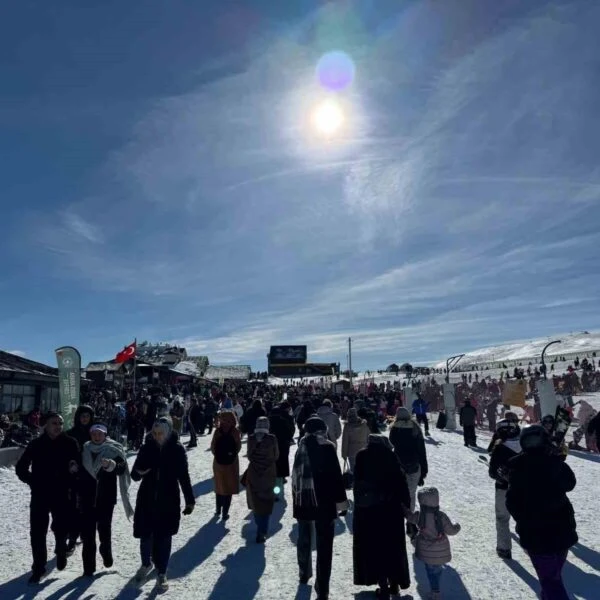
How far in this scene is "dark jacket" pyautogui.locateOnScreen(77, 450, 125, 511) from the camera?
534 cm

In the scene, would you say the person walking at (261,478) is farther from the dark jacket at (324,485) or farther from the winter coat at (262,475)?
the dark jacket at (324,485)

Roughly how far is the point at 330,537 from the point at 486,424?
2175cm

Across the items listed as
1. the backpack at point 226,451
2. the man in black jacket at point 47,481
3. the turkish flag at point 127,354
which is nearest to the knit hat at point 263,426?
the backpack at point 226,451

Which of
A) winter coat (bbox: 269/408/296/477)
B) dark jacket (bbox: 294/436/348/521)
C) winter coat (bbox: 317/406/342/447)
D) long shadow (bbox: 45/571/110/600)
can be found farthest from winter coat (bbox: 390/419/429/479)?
long shadow (bbox: 45/571/110/600)

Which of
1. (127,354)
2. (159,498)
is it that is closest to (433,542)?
(159,498)

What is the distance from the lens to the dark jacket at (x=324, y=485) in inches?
188

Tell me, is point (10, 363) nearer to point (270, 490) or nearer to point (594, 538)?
point (270, 490)

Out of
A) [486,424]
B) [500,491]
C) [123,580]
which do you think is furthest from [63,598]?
[486,424]

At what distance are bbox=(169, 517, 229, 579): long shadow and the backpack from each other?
94 cm

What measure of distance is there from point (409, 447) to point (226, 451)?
2.73 meters

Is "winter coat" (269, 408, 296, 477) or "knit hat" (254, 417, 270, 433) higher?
"knit hat" (254, 417, 270, 433)

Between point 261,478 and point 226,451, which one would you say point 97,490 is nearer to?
point 261,478

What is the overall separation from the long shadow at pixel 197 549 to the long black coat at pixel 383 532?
2.15 metres

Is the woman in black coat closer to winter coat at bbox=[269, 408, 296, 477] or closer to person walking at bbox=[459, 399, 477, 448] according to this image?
winter coat at bbox=[269, 408, 296, 477]
